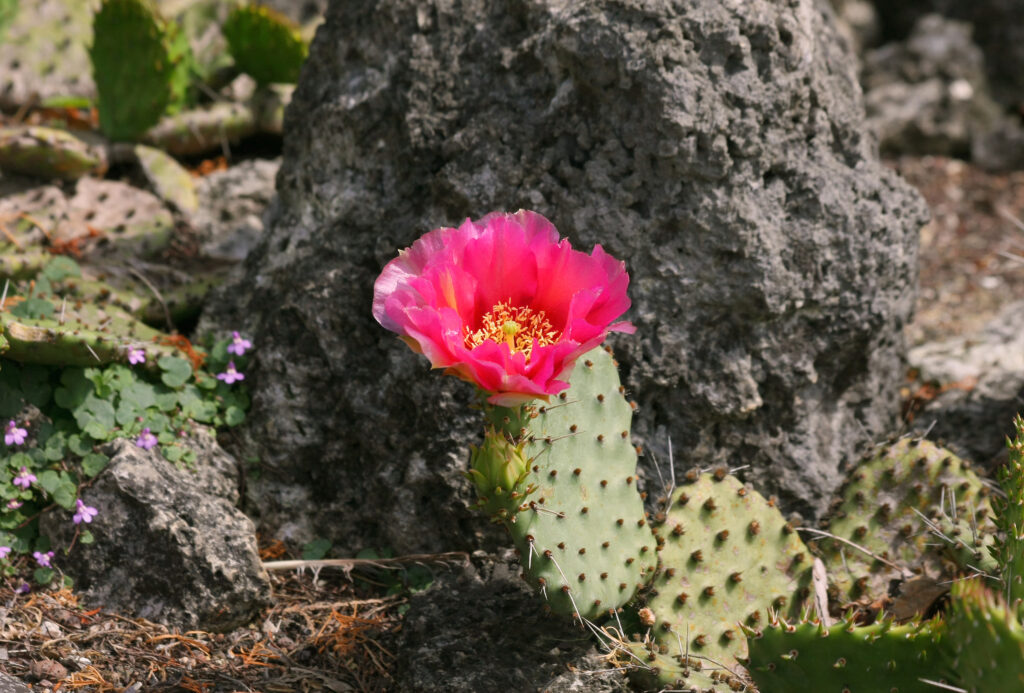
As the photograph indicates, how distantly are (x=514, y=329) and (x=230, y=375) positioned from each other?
3.82ft

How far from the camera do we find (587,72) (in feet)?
7.66

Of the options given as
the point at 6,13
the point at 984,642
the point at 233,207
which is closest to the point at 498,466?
the point at 984,642

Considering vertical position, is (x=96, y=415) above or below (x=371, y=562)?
above

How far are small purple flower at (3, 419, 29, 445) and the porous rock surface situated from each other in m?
0.57

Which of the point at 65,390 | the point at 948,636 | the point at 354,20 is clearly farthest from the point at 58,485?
the point at 948,636

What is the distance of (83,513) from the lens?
7.43 feet

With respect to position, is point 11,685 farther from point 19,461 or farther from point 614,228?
point 614,228

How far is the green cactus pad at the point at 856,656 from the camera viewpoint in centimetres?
165

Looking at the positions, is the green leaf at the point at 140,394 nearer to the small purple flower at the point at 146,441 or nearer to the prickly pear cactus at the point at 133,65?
the small purple flower at the point at 146,441

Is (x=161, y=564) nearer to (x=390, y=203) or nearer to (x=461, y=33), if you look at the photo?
(x=390, y=203)

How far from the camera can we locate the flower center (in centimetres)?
177

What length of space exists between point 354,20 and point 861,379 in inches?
71.7

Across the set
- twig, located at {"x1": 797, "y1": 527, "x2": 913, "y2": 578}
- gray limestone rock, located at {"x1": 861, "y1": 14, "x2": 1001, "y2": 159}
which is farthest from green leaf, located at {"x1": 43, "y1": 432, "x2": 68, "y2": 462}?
gray limestone rock, located at {"x1": 861, "y1": 14, "x2": 1001, "y2": 159}

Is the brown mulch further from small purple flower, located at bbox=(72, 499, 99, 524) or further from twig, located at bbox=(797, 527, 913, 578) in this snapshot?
twig, located at bbox=(797, 527, 913, 578)
